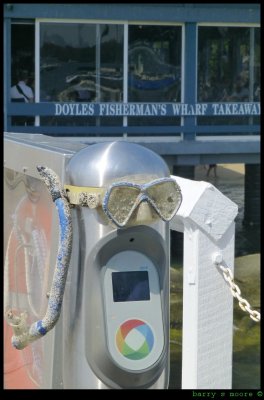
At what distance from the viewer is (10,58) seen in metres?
15.9

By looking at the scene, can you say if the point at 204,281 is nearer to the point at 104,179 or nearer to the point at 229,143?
the point at 104,179

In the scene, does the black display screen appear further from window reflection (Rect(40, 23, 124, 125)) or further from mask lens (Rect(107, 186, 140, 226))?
window reflection (Rect(40, 23, 124, 125))

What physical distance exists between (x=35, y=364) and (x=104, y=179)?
44.6 inches

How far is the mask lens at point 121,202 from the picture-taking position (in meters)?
2.91

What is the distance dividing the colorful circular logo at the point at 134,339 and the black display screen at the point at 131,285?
0.09 metres

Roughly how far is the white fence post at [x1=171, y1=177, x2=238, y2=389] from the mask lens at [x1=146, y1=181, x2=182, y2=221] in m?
0.54

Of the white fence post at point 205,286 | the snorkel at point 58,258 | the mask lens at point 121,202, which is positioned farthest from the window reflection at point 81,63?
the mask lens at point 121,202

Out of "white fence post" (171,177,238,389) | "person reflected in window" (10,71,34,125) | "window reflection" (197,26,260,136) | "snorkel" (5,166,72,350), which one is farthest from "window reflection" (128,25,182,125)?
"snorkel" (5,166,72,350)

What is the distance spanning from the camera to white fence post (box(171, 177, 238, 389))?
357 cm

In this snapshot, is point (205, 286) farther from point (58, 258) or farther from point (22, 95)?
point (22, 95)

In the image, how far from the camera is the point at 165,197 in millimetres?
2992

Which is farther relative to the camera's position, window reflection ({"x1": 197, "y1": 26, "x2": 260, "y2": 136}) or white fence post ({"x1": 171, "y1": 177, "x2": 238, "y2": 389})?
window reflection ({"x1": 197, "y1": 26, "x2": 260, "y2": 136})

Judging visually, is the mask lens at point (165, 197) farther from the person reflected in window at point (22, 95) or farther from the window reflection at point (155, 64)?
the window reflection at point (155, 64)

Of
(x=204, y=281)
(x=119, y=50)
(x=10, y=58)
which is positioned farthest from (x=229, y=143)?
(x=204, y=281)
